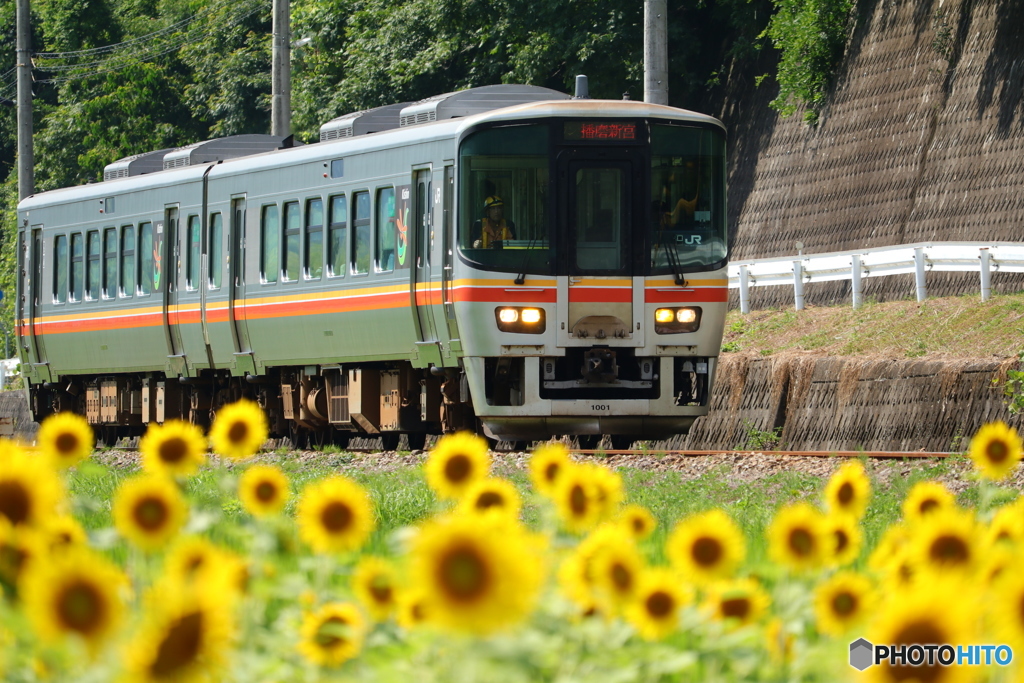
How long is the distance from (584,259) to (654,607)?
1191cm

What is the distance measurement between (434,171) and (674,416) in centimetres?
314

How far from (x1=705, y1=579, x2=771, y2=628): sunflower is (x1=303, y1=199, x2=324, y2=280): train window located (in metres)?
13.9

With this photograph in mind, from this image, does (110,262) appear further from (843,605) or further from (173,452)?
(843,605)

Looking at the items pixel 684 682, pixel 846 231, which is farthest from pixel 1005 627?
pixel 846 231

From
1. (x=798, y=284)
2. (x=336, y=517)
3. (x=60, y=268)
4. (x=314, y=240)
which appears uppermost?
(x=336, y=517)

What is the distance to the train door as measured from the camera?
61.1 ft

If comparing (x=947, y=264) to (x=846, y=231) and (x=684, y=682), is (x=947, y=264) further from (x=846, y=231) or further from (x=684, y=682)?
(x=684, y=682)

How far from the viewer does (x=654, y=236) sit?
15.2 metres

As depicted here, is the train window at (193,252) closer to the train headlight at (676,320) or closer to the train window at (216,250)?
the train window at (216,250)

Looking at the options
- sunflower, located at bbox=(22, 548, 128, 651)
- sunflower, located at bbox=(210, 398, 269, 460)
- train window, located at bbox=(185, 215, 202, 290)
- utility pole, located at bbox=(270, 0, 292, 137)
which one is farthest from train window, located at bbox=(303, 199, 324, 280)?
sunflower, located at bbox=(22, 548, 128, 651)

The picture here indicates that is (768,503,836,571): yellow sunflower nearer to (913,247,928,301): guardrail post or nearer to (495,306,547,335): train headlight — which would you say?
(495,306,547,335): train headlight

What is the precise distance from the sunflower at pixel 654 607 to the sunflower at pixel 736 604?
0.85 ft

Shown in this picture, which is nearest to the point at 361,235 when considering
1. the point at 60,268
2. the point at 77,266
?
the point at 77,266

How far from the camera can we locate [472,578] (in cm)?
260
